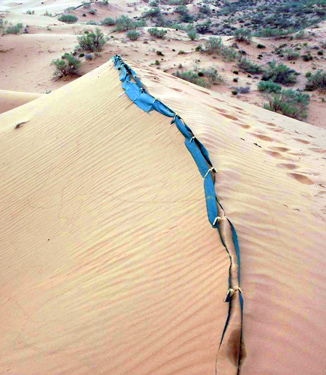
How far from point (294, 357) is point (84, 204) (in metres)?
2.89

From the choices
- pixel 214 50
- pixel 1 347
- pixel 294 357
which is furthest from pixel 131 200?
pixel 214 50

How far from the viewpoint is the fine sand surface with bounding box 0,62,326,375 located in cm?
211

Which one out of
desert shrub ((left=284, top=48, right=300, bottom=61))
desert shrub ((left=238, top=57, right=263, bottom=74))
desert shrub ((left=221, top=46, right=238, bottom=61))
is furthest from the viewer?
desert shrub ((left=284, top=48, right=300, bottom=61))

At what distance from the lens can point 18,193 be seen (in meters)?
4.59

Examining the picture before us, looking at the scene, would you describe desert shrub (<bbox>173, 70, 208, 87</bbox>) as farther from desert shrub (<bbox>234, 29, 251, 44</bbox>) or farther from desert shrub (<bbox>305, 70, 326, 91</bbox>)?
desert shrub (<bbox>234, 29, 251, 44</bbox>)

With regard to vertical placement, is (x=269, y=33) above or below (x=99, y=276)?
above

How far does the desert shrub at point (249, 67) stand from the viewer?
13828 millimetres

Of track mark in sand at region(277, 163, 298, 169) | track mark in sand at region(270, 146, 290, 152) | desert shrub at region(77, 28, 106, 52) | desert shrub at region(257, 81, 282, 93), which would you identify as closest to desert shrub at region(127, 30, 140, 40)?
desert shrub at region(77, 28, 106, 52)

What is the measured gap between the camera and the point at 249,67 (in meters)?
13.9

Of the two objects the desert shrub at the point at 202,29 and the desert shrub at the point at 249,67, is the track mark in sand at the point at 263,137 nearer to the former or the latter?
the desert shrub at the point at 249,67

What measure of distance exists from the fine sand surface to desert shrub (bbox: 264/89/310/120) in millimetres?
5053

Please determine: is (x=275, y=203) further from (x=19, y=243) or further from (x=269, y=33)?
(x=269, y=33)

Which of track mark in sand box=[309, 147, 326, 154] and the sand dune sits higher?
the sand dune

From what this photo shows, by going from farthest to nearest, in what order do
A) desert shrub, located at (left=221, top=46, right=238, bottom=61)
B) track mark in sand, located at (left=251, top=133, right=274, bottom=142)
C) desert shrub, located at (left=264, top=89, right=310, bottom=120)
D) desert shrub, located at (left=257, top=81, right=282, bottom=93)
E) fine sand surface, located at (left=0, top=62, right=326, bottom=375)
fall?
1. desert shrub, located at (left=221, top=46, right=238, bottom=61)
2. desert shrub, located at (left=257, top=81, right=282, bottom=93)
3. desert shrub, located at (left=264, top=89, right=310, bottom=120)
4. track mark in sand, located at (left=251, top=133, right=274, bottom=142)
5. fine sand surface, located at (left=0, top=62, right=326, bottom=375)
